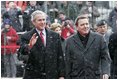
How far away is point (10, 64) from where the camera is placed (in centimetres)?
971

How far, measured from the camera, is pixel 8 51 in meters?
9.91

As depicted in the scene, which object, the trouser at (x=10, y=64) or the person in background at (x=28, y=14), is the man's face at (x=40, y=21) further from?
the person in background at (x=28, y=14)

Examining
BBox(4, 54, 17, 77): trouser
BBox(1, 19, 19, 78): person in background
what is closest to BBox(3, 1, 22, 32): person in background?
BBox(1, 19, 19, 78): person in background

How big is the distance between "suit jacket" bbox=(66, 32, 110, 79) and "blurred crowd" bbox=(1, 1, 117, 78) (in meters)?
1.52

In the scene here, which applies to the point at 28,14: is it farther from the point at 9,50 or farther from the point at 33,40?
the point at 33,40

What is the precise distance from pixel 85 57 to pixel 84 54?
0.05 metres

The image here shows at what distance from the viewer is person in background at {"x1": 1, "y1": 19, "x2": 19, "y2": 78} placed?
9648mm

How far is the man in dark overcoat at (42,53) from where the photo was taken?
6.88 meters

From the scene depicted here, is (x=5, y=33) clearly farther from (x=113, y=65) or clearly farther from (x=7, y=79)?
(x=113, y=65)

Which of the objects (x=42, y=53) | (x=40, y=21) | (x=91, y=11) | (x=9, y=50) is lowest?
(x=9, y=50)

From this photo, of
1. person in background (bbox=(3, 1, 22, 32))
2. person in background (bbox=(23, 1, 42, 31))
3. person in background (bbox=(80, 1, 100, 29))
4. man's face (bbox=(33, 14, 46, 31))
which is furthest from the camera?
person in background (bbox=(80, 1, 100, 29))

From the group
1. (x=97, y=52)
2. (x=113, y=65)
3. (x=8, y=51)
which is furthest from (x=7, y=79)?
(x=97, y=52)

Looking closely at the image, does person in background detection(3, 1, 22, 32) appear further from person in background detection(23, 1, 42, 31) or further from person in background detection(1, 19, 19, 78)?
person in background detection(1, 19, 19, 78)

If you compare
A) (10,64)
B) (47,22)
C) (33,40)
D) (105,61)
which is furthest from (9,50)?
(105,61)
